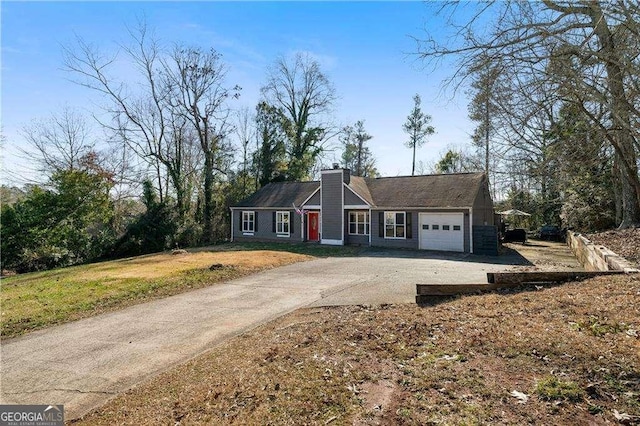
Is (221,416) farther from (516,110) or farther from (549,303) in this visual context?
(516,110)

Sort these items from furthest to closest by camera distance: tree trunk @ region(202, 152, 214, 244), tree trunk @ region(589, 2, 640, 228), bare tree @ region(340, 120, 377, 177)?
bare tree @ region(340, 120, 377, 177) → tree trunk @ region(202, 152, 214, 244) → tree trunk @ region(589, 2, 640, 228)

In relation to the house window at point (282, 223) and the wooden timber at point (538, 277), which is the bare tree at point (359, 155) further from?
the wooden timber at point (538, 277)

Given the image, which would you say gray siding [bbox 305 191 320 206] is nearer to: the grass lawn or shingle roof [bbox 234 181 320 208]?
shingle roof [bbox 234 181 320 208]

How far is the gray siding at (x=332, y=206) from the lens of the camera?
2405cm

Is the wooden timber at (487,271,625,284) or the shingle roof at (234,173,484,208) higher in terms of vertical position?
the shingle roof at (234,173,484,208)

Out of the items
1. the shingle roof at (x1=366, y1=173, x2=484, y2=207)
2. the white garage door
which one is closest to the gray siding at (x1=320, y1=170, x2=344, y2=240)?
the shingle roof at (x1=366, y1=173, x2=484, y2=207)

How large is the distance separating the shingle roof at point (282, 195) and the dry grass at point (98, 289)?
998cm

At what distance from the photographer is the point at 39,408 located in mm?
4695

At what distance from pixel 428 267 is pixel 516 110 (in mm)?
6952

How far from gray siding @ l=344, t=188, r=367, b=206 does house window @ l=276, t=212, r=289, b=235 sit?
504 cm

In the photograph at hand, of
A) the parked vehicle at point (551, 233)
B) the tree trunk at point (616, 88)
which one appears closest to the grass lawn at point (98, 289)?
the tree trunk at point (616, 88)

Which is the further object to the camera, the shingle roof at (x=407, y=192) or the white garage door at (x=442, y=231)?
the shingle roof at (x=407, y=192)

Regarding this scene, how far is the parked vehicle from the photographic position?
92.4 feet

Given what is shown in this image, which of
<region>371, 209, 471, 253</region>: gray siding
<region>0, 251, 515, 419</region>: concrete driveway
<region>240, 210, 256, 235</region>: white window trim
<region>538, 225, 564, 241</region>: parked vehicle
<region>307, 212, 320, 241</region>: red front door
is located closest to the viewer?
<region>0, 251, 515, 419</region>: concrete driveway
